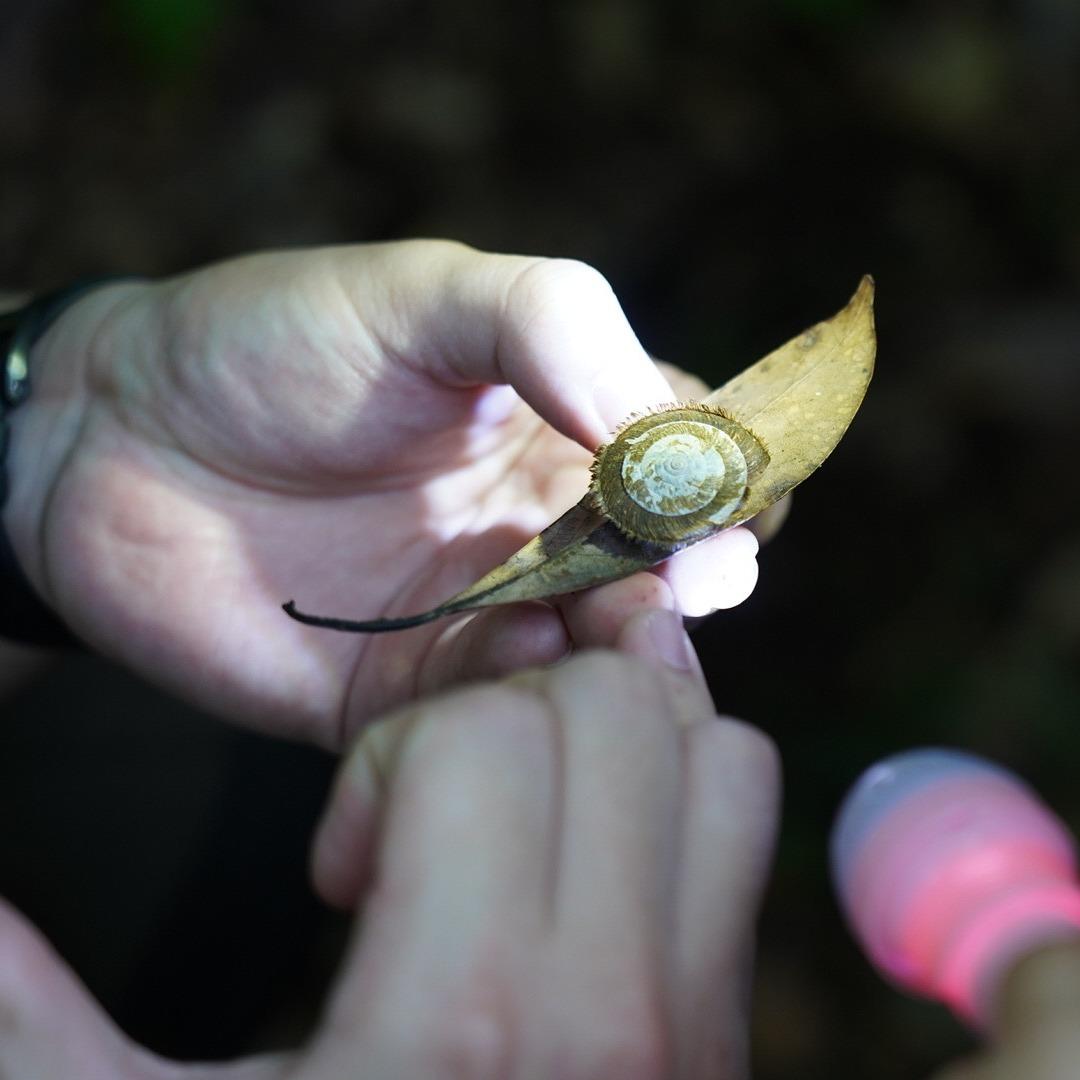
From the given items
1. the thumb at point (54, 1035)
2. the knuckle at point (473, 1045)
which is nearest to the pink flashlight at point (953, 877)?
the knuckle at point (473, 1045)

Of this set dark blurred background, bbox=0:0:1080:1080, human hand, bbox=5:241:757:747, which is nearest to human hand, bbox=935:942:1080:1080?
human hand, bbox=5:241:757:747

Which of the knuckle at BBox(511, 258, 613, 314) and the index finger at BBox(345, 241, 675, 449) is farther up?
the knuckle at BBox(511, 258, 613, 314)

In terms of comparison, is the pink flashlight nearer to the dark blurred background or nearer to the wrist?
the dark blurred background

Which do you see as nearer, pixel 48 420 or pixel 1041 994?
pixel 1041 994

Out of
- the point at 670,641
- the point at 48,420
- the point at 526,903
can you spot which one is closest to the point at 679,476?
the point at 670,641

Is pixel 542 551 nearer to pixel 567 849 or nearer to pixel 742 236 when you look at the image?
pixel 567 849

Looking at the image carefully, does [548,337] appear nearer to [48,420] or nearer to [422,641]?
[422,641]
